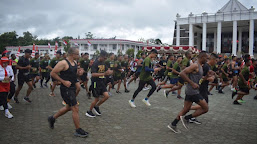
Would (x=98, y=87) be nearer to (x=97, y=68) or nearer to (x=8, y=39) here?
(x=97, y=68)

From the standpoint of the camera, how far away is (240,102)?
8.84 meters

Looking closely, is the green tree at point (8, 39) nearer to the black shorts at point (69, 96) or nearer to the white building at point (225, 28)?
the white building at point (225, 28)

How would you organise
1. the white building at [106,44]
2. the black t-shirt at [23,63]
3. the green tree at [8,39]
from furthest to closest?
1. the green tree at [8,39]
2. the white building at [106,44]
3. the black t-shirt at [23,63]

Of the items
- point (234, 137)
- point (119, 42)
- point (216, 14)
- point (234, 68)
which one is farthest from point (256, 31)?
point (234, 137)

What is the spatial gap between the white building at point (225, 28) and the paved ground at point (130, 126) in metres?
34.6

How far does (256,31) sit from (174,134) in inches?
2460

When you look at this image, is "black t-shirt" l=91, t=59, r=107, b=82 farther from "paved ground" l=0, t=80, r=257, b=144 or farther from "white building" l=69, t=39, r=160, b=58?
"white building" l=69, t=39, r=160, b=58

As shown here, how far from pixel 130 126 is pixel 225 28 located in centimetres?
5650

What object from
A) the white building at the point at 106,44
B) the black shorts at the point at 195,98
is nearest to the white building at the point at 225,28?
the white building at the point at 106,44

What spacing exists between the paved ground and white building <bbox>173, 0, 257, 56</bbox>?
34629 mm

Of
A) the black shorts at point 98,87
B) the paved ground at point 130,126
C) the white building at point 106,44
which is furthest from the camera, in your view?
the white building at point 106,44

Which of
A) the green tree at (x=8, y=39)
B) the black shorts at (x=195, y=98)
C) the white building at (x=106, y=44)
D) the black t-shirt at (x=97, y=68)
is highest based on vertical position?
the green tree at (x=8, y=39)

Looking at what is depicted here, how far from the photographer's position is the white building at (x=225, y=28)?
4350cm

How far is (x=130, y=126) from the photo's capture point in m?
5.33
